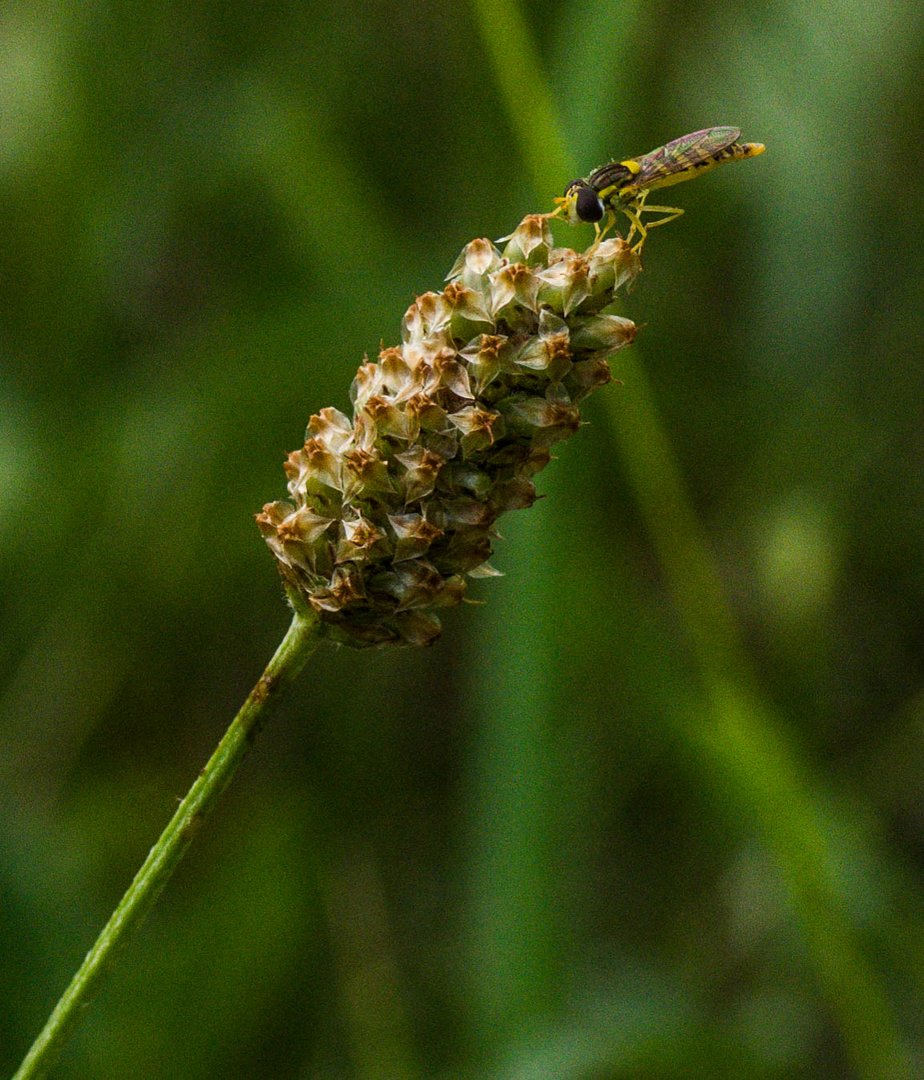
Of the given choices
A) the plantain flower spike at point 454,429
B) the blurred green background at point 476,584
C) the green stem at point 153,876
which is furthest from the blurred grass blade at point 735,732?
the green stem at point 153,876

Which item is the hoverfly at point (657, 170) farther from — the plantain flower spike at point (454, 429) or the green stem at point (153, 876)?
the green stem at point (153, 876)

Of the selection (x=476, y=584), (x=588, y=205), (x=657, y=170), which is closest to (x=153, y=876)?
(x=588, y=205)

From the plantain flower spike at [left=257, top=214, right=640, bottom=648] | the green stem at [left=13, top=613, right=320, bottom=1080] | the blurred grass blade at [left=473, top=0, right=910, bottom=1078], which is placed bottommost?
the blurred grass blade at [left=473, top=0, right=910, bottom=1078]

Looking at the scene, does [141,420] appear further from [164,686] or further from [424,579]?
[424,579]

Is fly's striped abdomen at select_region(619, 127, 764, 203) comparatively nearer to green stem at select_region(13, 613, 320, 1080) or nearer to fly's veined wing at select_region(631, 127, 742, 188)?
fly's veined wing at select_region(631, 127, 742, 188)

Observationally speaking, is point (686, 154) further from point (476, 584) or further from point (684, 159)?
point (476, 584)

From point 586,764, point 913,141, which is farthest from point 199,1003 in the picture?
point 913,141

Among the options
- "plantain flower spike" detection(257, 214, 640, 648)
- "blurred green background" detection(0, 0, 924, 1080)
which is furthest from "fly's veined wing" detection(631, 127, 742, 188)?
"blurred green background" detection(0, 0, 924, 1080)
